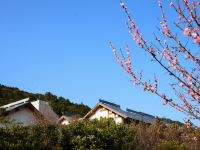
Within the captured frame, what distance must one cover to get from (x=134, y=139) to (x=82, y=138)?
2.65 metres

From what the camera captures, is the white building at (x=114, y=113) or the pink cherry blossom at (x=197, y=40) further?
the white building at (x=114, y=113)

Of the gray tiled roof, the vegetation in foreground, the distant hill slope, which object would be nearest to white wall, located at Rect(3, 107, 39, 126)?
the gray tiled roof

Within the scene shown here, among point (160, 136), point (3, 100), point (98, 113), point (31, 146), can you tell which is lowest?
point (31, 146)

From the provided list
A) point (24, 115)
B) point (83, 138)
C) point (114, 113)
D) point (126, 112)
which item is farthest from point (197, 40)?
point (24, 115)

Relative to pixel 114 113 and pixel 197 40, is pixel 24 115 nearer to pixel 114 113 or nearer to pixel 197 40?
pixel 114 113

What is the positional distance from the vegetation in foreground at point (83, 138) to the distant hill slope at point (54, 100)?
3187cm

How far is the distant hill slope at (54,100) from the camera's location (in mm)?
51469

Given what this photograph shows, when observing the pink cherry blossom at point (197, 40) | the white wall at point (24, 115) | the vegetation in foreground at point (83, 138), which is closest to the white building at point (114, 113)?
the white wall at point (24, 115)

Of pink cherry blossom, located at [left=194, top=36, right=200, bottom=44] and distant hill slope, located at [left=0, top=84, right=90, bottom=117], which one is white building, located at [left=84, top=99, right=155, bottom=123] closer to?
distant hill slope, located at [left=0, top=84, right=90, bottom=117]

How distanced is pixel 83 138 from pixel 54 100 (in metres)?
38.7

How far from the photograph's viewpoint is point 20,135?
1525 centimetres

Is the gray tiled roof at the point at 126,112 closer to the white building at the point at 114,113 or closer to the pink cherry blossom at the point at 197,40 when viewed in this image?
the white building at the point at 114,113

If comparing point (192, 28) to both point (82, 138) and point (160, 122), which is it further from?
point (160, 122)

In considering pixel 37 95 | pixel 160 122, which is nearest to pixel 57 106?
pixel 37 95
